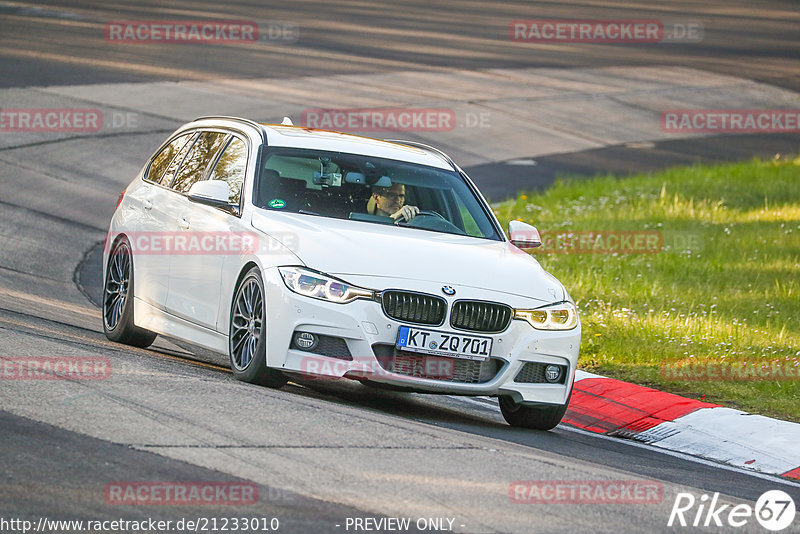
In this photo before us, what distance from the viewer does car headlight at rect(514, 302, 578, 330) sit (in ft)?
27.3

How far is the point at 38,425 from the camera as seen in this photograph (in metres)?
6.56

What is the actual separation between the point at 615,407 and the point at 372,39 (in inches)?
1137

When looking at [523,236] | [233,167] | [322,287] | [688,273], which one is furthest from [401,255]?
[688,273]

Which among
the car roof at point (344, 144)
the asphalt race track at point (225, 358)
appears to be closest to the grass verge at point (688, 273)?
the asphalt race track at point (225, 358)

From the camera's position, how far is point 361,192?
30.5ft

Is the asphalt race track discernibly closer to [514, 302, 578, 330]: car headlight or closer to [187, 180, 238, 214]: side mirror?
[514, 302, 578, 330]: car headlight

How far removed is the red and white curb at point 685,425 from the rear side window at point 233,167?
2897 mm

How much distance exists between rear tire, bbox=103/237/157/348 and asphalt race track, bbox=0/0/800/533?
0.20m

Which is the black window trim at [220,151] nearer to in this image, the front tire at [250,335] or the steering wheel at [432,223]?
the front tire at [250,335]

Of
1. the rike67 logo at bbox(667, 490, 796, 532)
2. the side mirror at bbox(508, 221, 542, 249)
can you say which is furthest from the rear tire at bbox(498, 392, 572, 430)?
the rike67 logo at bbox(667, 490, 796, 532)

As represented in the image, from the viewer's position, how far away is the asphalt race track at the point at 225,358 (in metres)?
6.00

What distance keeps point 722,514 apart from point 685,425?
309 centimetres

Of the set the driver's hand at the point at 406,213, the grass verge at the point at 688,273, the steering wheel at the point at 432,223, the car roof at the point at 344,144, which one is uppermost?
the car roof at the point at 344,144

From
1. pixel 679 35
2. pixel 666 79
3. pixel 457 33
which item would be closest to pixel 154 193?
pixel 666 79
